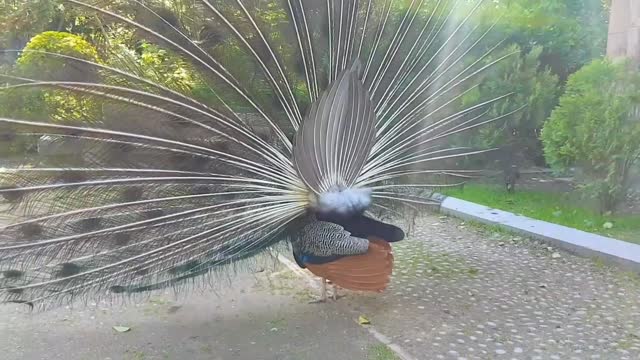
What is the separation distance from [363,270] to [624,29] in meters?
5.97

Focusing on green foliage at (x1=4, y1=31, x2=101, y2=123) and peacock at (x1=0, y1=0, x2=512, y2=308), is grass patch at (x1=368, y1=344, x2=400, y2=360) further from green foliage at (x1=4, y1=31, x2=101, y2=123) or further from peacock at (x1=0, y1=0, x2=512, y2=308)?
green foliage at (x1=4, y1=31, x2=101, y2=123)

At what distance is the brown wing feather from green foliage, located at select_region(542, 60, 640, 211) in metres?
3.43

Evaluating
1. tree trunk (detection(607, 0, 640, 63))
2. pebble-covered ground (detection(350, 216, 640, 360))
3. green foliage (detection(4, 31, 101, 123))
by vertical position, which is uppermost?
tree trunk (detection(607, 0, 640, 63))

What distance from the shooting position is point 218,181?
3.70 metres

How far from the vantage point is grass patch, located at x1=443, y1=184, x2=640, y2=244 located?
6.15 meters

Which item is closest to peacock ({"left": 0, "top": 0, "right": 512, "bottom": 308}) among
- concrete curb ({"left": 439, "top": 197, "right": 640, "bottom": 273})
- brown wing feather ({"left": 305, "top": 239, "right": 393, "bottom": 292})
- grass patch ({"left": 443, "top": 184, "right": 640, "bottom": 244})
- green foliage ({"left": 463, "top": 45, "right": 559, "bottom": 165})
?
brown wing feather ({"left": 305, "top": 239, "right": 393, "bottom": 292})

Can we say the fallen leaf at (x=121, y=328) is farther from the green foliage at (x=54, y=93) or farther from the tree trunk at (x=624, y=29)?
the tree trunk at (x=624, y=29)

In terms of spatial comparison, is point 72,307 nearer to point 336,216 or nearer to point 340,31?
point 336,216

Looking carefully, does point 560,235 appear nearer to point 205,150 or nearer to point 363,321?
point 363,321

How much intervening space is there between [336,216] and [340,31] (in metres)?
1.16

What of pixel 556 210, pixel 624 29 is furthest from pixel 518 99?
pixel 624 29

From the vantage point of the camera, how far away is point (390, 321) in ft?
13.8

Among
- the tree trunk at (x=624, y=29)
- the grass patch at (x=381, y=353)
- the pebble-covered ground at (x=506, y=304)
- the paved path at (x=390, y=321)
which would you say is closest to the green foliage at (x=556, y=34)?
the tree trunk at (x=624, y=29)

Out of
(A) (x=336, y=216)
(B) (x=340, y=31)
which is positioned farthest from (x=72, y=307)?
(B) (x=340, y=31)
